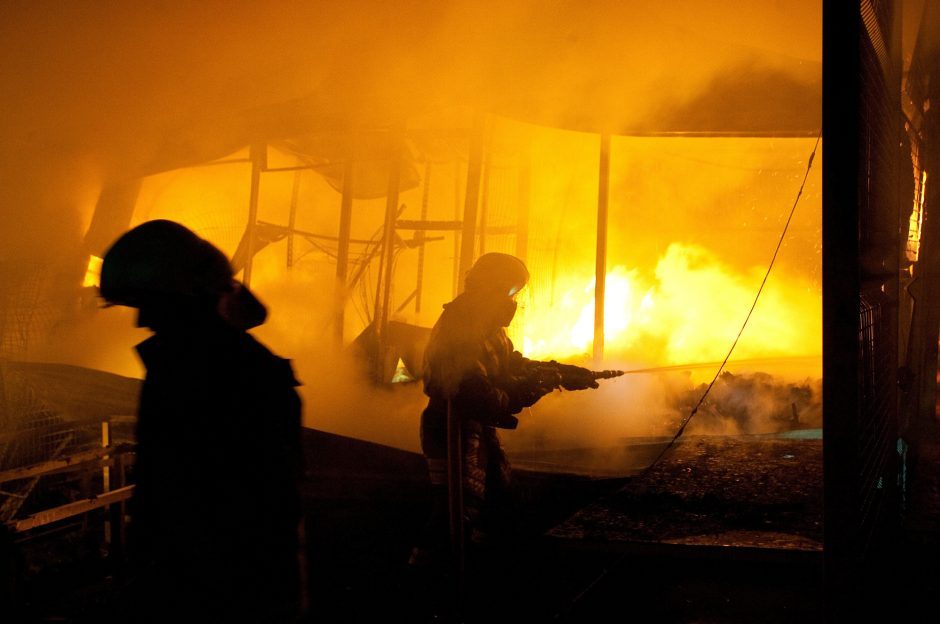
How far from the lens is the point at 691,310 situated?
8.55 metres

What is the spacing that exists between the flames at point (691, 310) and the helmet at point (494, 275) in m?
4.68

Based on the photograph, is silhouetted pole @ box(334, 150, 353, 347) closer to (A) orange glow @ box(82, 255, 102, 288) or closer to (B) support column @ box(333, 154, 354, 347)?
(B) support column @ box(333, 154, 354, 347)

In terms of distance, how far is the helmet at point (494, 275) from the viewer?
3.41m

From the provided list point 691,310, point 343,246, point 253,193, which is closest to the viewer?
point 343,246

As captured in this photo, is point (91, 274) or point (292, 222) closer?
point (91, 274)

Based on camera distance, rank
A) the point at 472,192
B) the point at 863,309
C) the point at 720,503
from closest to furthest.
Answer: the point at 863,309 < the point at 720,503 < the point at 472,192

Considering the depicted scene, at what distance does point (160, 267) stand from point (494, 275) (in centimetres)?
202

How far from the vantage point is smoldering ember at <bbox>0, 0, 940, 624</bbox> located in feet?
5.30

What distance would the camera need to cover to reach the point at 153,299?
1637mm

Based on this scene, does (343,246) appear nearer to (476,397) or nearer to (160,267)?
(476,397)

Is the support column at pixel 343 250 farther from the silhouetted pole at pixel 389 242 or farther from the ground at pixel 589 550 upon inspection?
the ground at pixel 589 550

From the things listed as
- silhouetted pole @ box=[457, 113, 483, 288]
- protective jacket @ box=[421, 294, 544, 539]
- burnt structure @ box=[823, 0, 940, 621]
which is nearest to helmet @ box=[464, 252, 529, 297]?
protective jacket @ box=[421, 294, 544, 539]

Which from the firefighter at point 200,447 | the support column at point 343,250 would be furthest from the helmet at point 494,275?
the support column at point 343,250

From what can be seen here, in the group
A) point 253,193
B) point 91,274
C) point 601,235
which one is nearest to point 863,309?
point 601,235
